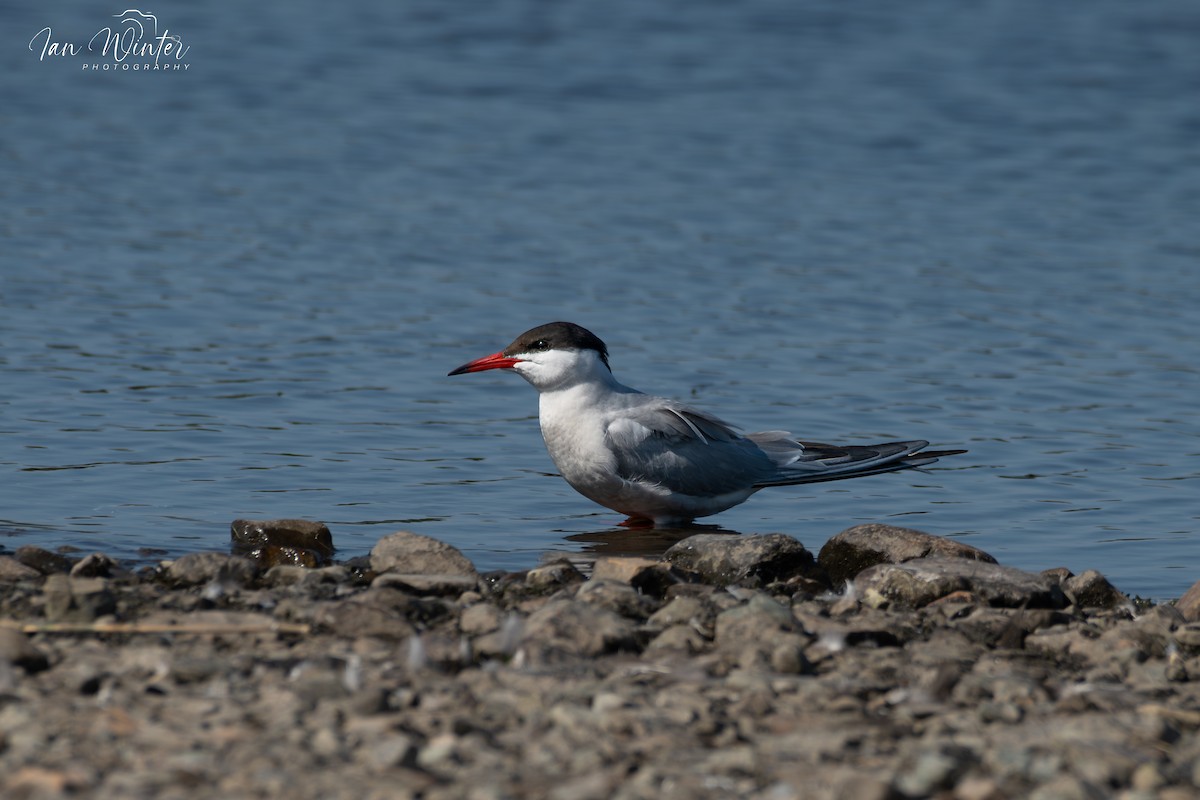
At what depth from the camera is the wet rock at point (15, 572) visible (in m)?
5.31

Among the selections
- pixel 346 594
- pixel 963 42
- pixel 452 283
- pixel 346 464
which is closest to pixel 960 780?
pixel 346 594

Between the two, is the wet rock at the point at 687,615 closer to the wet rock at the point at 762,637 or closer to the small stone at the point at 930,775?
the wet rock at the point at 762,637

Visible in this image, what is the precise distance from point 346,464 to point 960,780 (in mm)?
4699

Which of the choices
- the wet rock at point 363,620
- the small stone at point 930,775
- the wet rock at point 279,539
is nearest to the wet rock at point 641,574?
the wet rock at point 363,620

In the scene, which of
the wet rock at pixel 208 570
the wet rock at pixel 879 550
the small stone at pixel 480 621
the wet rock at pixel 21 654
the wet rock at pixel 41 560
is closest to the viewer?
Result: the wet rock at pixel 21 654

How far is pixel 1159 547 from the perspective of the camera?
7066 mm

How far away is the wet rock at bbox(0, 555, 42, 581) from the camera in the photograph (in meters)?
5.31

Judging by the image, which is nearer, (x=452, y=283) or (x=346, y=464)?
(x=346, y=464)

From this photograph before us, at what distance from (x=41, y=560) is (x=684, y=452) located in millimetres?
2920

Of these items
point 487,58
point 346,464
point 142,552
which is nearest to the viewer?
point 142,552

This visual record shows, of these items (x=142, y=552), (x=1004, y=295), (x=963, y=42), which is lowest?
(x=142, y=552)

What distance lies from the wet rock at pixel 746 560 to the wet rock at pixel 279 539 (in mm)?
1371

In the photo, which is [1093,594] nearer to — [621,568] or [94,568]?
[621,568]

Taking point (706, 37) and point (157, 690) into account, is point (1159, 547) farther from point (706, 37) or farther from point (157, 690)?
point (706, 37)
